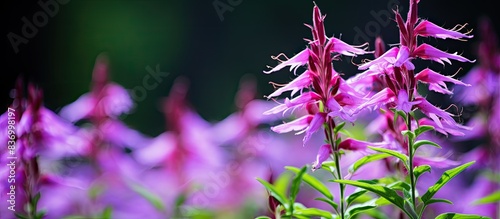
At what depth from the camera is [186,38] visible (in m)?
4.75

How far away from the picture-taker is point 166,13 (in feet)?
15.8

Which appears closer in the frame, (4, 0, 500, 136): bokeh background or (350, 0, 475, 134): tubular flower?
(350, 0, 475, 134): tubular flower

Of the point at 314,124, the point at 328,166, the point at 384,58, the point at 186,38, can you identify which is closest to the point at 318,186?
the point at 328,166

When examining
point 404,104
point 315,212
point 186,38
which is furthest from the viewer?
point 186,38

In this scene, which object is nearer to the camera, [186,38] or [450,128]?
[450,128]

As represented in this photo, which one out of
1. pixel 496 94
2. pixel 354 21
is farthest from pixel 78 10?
pixel 496 94

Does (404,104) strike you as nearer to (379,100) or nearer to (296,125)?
(379,100)

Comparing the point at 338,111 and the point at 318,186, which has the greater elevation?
the point at 338,111

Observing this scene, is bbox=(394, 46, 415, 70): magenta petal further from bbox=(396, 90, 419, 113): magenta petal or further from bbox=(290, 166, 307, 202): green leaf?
bbox=(290, 166, 307, 202): green leaf

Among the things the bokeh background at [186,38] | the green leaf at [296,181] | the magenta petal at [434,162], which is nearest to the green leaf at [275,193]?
the green leaf at [296,181]

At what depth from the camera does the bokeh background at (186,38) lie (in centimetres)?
404

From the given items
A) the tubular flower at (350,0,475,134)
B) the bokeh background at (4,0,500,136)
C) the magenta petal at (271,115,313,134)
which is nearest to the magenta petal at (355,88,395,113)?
the tubular flower at (350,0,475,134)

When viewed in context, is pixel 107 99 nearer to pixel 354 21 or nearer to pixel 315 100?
pixel 315 100

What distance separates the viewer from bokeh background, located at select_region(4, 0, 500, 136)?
4039 millimetres
